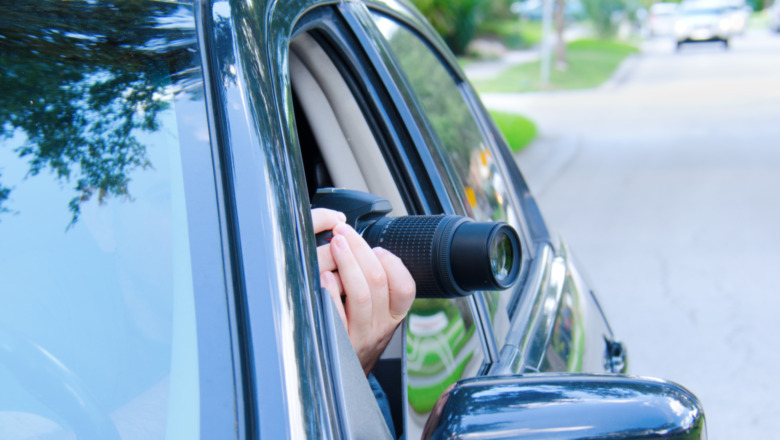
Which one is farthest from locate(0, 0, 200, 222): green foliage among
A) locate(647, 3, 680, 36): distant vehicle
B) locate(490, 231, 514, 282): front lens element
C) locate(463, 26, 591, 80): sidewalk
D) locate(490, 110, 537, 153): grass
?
locate(647, 3, 680, 36): distant vehicle

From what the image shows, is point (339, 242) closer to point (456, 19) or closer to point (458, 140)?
point (458, 140)

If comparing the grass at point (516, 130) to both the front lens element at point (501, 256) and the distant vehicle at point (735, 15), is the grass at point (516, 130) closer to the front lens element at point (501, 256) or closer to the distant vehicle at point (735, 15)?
the front lens element at point (501, 256)

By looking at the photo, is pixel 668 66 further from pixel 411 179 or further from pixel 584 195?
pixel 411 179

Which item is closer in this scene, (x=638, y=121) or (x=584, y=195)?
(x=584, y=195)

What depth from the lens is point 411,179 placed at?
1.71 metres

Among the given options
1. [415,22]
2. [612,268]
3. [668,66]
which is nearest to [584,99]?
[668,66]

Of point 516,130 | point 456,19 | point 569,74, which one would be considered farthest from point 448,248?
point 456,19

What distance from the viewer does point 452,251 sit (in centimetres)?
122

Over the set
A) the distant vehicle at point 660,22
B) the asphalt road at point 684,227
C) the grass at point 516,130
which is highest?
the distant vehicle at point 660,22

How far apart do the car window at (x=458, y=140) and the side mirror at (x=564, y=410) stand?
67 centimetres

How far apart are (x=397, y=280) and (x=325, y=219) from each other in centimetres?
14

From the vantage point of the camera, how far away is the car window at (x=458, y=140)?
1.85 m

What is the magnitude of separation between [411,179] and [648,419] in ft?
2.64

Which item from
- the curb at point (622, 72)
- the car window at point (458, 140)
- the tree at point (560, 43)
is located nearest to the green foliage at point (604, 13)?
the curb at point (622, 72)
